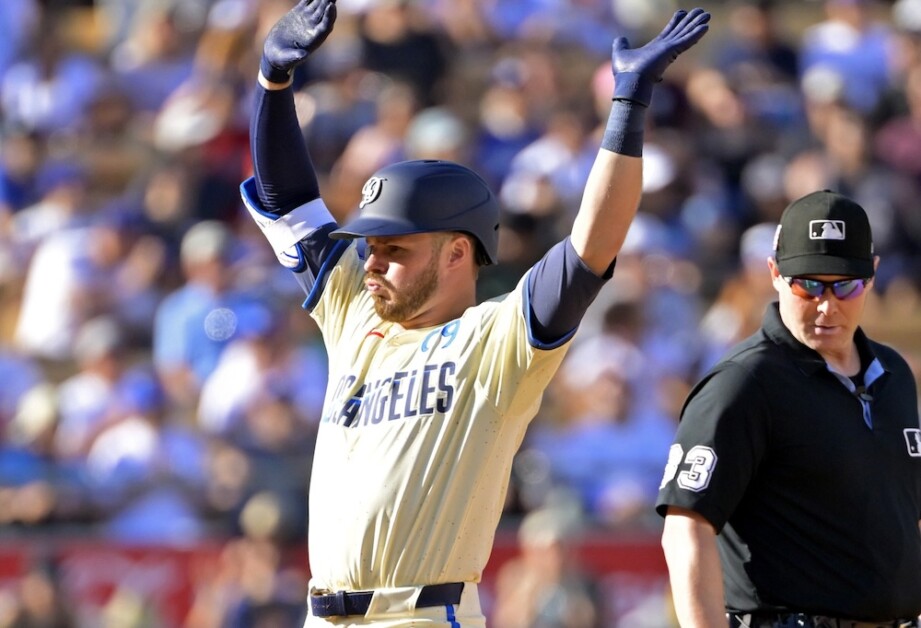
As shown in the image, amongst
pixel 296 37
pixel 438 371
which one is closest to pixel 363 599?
pixel 438 371

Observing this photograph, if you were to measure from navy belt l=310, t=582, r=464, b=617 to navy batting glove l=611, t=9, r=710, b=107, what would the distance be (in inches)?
50.6

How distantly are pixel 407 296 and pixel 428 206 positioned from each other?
0.25 m

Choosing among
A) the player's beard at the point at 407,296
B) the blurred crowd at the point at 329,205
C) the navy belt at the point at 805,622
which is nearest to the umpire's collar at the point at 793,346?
the navy belt at the point at 805,622

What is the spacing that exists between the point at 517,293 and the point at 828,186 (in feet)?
24.5

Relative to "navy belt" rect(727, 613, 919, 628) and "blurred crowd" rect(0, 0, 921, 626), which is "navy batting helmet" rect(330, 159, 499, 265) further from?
"blurred crowd" rect(0, 0, 921, 626)

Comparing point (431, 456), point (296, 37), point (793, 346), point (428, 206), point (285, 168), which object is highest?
point (296, 37)

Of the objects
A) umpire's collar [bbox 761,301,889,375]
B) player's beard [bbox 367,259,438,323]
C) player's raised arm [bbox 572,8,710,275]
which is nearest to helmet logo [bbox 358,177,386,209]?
player's beard [bbox 367,259,438,323]

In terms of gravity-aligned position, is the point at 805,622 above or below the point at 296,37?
below

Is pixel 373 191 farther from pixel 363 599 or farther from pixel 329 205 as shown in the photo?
pixel 329 205

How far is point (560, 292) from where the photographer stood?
12.4ft

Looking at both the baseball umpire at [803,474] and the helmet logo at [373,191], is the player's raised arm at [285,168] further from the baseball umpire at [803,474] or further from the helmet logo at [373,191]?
the baseball umpire at [803,474]

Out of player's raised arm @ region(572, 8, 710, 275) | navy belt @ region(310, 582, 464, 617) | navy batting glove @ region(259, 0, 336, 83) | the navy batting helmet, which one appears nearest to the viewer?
player's raised arm @ region(572, 8, 710, 275)

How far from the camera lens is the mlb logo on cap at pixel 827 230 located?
4.25 metres

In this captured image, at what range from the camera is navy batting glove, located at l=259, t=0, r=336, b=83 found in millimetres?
4547
